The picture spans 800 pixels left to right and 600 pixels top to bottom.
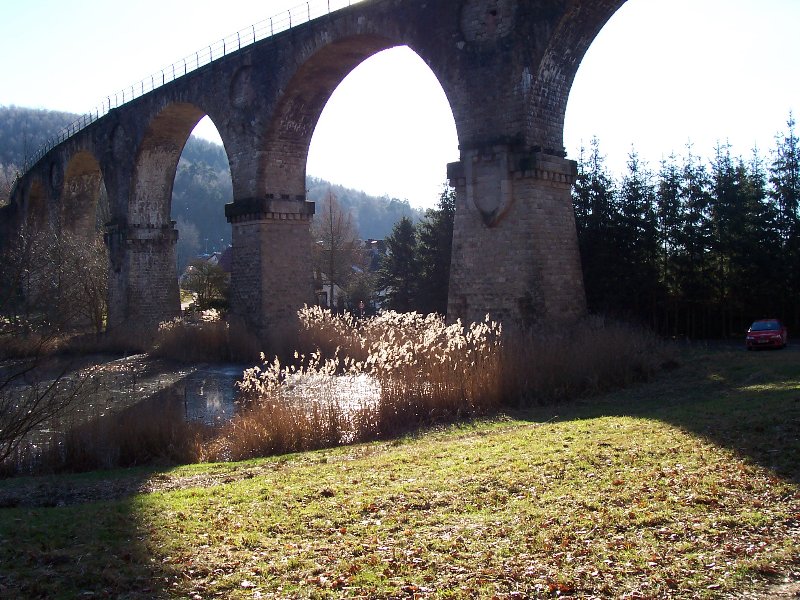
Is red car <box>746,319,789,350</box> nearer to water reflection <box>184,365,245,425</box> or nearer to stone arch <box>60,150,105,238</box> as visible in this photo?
water reflection <box>184,365,245,425</box>

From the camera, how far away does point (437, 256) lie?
31984mm

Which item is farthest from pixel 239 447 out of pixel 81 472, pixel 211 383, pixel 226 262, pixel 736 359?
pixel 226 262

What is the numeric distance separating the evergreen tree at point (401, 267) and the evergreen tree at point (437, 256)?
6.59 feet

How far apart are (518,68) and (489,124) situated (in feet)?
3.88

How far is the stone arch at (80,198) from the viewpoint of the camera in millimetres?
35406

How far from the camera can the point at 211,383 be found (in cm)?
1759

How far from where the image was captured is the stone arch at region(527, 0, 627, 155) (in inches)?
569

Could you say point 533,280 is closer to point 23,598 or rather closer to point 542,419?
point 542,419

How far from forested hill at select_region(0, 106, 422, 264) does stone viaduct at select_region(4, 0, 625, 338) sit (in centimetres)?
4818

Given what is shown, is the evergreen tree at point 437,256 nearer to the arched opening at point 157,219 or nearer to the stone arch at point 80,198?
the arched opening at point 157,219

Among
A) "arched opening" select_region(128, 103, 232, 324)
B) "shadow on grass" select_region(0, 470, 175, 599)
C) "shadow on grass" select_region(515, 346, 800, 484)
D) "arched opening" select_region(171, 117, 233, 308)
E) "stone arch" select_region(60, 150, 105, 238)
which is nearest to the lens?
"shadow on grass" select_region(0, 470, 175, 599)

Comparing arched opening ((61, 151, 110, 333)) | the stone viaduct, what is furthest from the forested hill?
the stone viaduct

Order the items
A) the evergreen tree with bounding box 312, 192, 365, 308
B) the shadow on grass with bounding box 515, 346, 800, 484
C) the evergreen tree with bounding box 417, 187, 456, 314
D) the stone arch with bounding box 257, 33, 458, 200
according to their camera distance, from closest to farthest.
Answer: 1. the shadow on grass with bounding box 515, 346, 800, 484
2. the stone arch with bounding box 257, 33, 458, 200
3. the evergreen tree with bounding box 417, 187, 456, 314
4. the evergreen tree with bounding box 312, 192, 365, 308

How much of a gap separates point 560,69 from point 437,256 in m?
17.2
